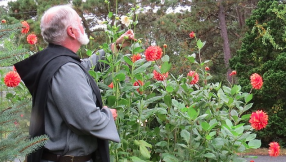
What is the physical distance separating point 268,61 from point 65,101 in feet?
29.1

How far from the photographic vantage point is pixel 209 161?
7.93ft

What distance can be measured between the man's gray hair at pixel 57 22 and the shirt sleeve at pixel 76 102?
0.21 m

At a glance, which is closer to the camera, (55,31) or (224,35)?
(55,31)

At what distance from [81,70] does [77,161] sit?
1.52ft

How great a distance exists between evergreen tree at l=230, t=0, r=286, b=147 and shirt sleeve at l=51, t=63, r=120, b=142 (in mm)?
8247

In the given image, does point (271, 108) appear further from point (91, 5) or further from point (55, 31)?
point (55, 31)

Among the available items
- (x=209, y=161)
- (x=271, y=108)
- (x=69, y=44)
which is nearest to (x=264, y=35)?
(x=271, y=108)

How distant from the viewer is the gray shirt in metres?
1.64

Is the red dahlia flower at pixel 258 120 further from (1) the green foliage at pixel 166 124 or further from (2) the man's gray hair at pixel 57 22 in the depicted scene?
(2) the man's gray hair at pixel 57 22

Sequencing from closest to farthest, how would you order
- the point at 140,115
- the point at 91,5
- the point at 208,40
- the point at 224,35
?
the point at 140,115, the point at 91,5, the point at 224,35, the point at 208,40

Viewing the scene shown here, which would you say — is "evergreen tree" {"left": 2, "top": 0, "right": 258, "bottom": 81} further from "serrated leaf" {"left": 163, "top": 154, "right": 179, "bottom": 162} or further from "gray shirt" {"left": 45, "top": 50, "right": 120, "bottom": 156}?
"gray shirt" {"left": 45, "top": 50, "right": 120, "bottom": 156}

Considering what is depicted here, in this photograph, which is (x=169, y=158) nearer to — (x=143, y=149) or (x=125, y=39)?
(x=143, y=149)

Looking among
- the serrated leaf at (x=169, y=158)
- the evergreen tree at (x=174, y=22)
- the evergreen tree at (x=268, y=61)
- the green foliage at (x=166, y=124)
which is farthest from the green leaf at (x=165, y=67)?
the evergreen tree at (x=174, y=22)

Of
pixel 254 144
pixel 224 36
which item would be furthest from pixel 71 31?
pixel 224 36
